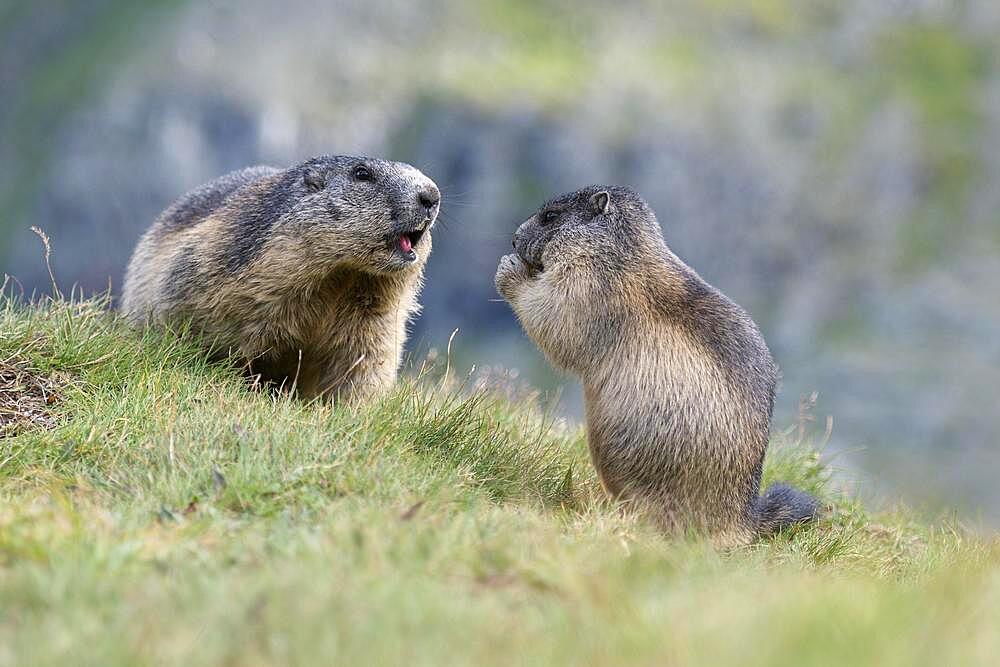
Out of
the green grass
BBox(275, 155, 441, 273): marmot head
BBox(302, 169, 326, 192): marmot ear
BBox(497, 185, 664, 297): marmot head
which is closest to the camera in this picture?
the green grass

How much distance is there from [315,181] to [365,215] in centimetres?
66

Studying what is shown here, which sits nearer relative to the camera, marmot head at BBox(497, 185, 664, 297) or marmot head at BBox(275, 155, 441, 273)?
marmot head at BBox(497, 185, 664, 297)

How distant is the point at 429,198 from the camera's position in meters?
9.42

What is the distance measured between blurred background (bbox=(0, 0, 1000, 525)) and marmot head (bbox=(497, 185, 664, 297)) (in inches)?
5137

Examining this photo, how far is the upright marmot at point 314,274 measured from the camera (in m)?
9.34

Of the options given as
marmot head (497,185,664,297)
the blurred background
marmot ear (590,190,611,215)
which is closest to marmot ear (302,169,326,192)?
marmot head (497,185,664,297)

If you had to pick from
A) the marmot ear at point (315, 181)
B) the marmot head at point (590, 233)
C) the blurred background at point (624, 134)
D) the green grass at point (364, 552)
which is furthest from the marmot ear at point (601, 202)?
the blurred background at point (624, 134)

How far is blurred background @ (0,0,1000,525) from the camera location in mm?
148500

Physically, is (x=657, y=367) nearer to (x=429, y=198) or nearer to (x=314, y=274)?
(x=429, y=198)

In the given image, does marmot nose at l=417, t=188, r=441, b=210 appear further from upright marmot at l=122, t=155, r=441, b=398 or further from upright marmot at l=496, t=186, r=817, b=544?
upright marmot at l=496, t=186, r=817, b=544

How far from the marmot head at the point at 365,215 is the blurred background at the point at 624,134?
130 metres

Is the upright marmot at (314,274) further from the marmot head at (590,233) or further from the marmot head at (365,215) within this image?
the marmot head at (590,233)

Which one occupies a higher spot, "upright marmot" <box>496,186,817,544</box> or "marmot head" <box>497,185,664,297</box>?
"marmot head" <box>497,185,664,297</box>

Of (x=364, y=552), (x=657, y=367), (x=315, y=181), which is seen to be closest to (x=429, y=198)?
(x=315, y=181)
